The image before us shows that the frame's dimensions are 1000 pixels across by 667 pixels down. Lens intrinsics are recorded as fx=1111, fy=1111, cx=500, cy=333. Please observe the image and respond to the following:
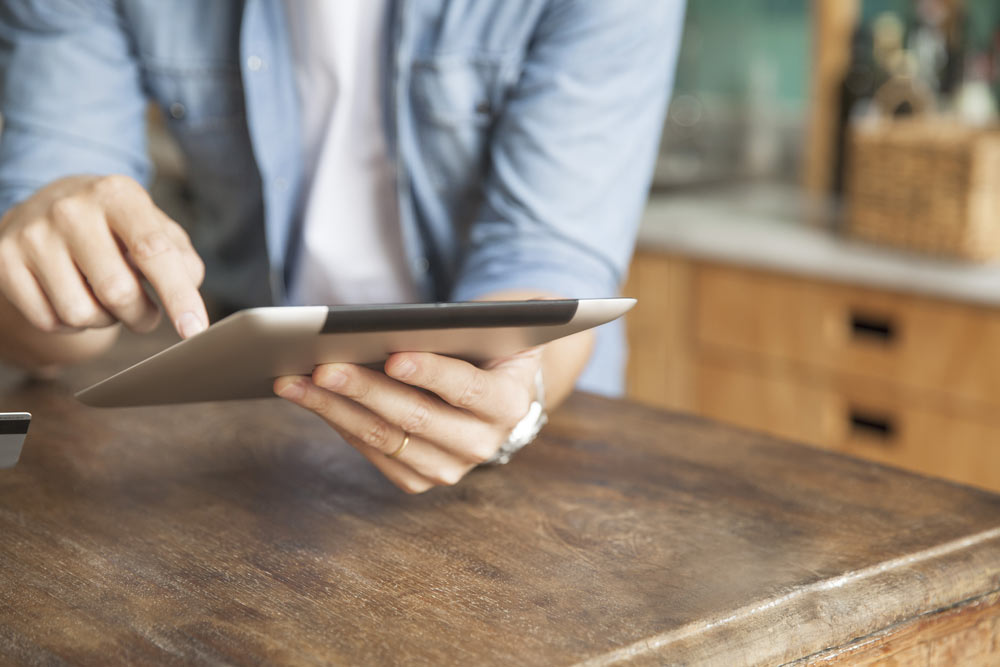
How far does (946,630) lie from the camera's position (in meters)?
0.63

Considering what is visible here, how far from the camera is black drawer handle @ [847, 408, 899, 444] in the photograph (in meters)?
1.90

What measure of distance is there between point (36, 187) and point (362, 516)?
0.54 metres

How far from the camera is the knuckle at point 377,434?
2.23 feet

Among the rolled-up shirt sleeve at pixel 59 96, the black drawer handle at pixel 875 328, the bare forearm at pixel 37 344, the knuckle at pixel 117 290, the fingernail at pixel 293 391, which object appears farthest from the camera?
the black drawer handle at pixel 875 328

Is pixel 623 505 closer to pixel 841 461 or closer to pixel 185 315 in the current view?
pixel 841 461

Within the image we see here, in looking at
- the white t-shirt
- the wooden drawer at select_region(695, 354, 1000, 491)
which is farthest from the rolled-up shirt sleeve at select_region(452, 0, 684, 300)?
the wooden drawer at select_region(695, 354, 1000, 491)

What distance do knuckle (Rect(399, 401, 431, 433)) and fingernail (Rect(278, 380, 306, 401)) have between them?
0.06 m

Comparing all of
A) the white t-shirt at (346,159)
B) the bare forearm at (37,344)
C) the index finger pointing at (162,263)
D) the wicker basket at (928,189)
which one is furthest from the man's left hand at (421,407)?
the wicker basket at (928,189)

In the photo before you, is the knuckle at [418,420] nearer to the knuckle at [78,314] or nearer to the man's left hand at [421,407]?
the man's left hand at [421,407]

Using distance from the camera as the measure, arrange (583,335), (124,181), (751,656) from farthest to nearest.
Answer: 1. (583,335)
2. (124,181)
3. (751,656)

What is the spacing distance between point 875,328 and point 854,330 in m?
0.05

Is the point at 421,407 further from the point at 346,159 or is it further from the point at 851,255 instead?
the point at 851,255

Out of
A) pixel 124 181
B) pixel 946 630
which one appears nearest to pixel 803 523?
pixel 946 630

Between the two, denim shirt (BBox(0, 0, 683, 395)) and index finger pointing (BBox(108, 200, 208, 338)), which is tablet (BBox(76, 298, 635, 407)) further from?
denim shirt (BBox(0, 0, 683, 395))
